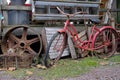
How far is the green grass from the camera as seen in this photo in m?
6.32

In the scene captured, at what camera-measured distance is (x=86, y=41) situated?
829cm

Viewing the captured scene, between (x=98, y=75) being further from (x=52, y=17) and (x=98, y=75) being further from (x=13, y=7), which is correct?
(x=13, y=7)

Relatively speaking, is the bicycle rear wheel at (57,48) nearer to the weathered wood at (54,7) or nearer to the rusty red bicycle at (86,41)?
the rusty red bicycle at (86,41)

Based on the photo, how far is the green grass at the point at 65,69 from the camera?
632 centimetres

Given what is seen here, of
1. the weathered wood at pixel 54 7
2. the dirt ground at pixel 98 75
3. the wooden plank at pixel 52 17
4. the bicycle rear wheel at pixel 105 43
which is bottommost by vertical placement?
the dirt ground at pixel 98 75

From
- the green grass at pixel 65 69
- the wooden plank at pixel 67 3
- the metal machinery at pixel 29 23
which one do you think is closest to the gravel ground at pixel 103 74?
the green grass at pixel 65 69

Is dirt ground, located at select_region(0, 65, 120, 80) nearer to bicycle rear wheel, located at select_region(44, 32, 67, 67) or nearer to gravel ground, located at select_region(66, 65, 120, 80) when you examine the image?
gravel ground, located at select_region(66, 65, 120, 80)

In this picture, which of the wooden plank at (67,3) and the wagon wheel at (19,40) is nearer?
the wagon wheel at (19,40)

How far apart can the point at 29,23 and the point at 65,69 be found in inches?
101

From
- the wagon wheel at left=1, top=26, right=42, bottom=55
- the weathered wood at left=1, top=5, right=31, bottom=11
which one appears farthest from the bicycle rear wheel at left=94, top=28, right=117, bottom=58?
the weathered wood at left=1, top=5, right=31, bottom=11

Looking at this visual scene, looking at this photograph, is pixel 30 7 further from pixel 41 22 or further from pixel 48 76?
pixel 48 76

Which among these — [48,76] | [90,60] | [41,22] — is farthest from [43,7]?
[48,76]

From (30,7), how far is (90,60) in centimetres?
237

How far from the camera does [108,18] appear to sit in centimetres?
972
